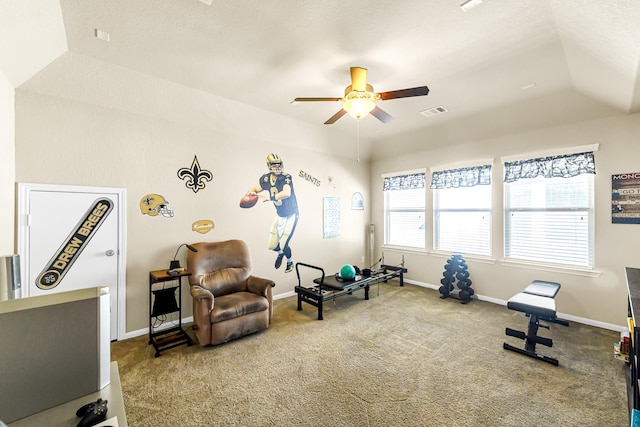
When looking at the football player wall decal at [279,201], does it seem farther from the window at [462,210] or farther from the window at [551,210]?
the window at [551,210]

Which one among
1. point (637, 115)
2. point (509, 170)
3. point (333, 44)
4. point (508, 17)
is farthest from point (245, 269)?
point (637, 115)

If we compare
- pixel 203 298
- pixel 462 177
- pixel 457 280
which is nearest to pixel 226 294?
pixel 203 298

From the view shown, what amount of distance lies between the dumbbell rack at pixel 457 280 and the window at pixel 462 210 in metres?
0.38

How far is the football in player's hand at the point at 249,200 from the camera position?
4.51m

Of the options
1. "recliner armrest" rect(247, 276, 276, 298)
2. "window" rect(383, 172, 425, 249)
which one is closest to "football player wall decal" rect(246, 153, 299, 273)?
"recliner armrest" rect(247, 276, 276, 298)

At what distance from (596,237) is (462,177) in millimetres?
2013

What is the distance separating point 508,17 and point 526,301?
2.81m

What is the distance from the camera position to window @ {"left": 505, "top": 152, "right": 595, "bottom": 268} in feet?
12.8

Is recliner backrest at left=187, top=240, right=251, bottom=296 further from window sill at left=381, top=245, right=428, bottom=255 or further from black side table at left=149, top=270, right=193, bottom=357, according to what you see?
A: window sill at left=381, top=245, right=428, bottom=255

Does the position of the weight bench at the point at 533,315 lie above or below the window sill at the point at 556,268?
below

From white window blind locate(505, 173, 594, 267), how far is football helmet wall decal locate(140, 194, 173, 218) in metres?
5.30

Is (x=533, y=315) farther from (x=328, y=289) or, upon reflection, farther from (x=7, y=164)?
(x=7, y=164)

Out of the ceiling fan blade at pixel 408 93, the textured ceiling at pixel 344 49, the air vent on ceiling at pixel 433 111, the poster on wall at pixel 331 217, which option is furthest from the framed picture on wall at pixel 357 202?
the ceiling fan blade at pixel 408 93

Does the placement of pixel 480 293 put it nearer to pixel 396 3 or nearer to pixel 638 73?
pixel 638 73
